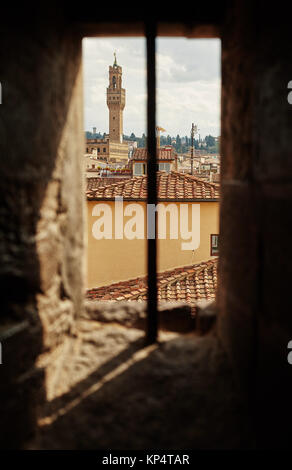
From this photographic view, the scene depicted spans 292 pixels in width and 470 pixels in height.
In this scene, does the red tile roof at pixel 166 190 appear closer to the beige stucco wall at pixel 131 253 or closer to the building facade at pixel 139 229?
the building facade at pixel 139 229

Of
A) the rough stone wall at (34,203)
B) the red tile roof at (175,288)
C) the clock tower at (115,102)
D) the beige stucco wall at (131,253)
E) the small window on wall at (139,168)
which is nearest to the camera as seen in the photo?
the rough stone wall at (34,203)

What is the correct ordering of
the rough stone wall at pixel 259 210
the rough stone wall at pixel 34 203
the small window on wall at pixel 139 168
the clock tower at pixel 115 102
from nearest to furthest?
the rough stone wall at pixel 259 210
the rough stone wall at pixel 34 203
the small window on wall at pixel 139 168
the clock tower at pixel 115 102

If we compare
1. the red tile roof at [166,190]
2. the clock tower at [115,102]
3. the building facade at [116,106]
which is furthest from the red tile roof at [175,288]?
the clock tower at [115,102]

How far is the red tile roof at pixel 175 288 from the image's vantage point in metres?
6.72

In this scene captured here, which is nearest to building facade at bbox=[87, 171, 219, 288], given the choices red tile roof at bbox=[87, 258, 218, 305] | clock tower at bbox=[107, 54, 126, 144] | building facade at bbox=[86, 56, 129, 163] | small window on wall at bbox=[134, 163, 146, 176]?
red tile roof at bbox=[87, 258, 218, 305]

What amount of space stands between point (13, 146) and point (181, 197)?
8450 mm

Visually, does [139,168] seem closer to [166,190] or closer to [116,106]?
[166,190]

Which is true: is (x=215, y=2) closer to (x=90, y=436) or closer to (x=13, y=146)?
(x=13, y=146)

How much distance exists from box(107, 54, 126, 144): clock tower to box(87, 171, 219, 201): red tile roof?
208 ft

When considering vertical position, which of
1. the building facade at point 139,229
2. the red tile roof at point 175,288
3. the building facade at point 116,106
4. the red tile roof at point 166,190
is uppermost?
the building facade at point 116,106

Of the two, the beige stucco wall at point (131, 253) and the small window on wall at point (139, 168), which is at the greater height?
the small window on wall at point (139, 168)

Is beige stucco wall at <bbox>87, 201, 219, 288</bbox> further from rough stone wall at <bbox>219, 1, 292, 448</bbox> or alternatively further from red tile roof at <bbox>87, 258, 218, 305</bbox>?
rough stone wall at <bbox>219, 1, 292, 448</bbox>

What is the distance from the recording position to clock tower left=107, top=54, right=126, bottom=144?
72125mm

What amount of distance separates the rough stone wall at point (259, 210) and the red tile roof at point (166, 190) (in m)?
7.76
